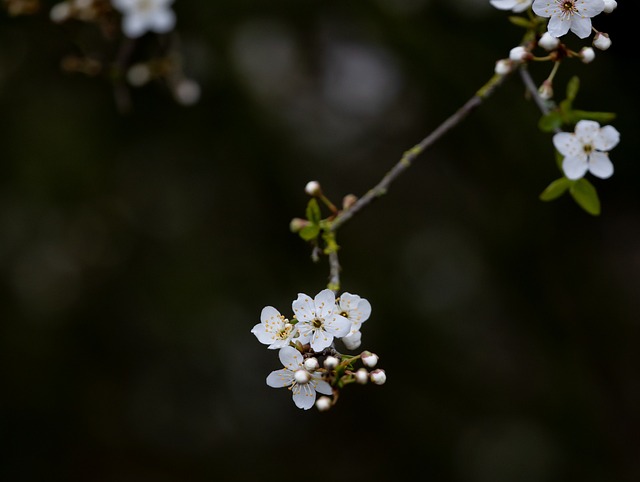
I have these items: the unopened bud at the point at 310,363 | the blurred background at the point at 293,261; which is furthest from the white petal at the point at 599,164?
the blurred background at the point at 293,261

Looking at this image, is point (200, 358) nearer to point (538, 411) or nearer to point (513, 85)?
point (538, 411)

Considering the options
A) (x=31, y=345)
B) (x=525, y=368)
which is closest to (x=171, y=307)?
(x=31, y=345)

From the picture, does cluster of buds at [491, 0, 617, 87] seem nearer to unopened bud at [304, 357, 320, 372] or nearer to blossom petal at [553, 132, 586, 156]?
blossom petal at [553, 132, 586, 156]

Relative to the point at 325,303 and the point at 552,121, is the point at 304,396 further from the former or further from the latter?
the point at 552,121

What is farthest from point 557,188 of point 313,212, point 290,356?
point 290,356

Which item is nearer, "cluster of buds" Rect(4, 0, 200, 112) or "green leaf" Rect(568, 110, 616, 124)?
"green leaf" Rect(568, 110, 616, 124)

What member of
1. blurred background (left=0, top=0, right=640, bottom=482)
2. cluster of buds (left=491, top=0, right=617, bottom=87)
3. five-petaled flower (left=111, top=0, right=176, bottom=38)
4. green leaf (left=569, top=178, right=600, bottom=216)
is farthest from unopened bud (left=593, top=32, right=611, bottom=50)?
blurred background (left=0, top=0, right=640, bottom=482)
